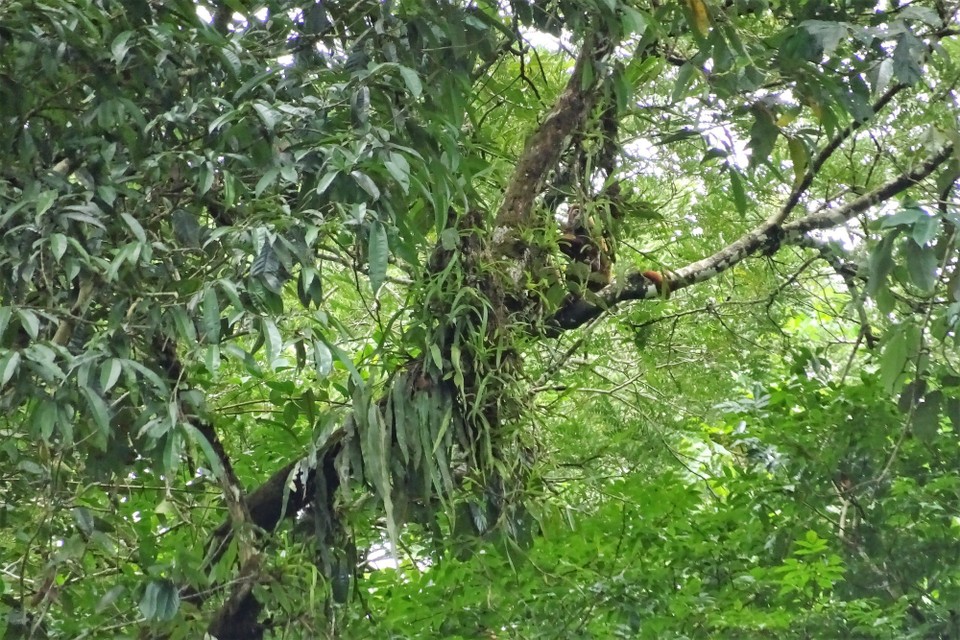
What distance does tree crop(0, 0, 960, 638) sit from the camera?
1776mm

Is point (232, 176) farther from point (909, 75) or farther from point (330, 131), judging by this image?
point (909, 75)

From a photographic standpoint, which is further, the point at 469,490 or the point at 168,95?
the point at 469,490

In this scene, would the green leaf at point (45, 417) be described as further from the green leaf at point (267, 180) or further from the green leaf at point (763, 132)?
the green leaf at point (763, 132)

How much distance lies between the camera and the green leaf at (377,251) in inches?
63.9

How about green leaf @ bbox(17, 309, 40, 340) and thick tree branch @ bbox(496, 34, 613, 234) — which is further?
thick tree branch @ bbox(496, 34, 613, 234)

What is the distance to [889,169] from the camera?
3.23 m

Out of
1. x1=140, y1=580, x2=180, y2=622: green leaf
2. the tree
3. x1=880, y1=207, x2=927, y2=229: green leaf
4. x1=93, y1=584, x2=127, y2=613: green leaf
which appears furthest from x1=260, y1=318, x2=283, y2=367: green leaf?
x1=880, y1=207, x2=927, y2=229: green leaf

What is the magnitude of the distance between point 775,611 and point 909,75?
4.79 feet

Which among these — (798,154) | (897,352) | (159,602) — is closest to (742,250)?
(798,154)

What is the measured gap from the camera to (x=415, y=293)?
2.38 m

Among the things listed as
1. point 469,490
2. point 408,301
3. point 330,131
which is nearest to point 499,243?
point 408,301

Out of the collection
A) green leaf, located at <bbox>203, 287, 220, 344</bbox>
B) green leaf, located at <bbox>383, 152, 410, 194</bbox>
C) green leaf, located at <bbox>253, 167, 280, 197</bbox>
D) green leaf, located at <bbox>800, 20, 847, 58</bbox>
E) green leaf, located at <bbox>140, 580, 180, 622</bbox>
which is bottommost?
green leaf, located at <bbox>140, 580, 180, 622</bbox>

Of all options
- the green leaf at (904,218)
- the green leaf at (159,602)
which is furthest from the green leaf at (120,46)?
the green leaf at (904,218)

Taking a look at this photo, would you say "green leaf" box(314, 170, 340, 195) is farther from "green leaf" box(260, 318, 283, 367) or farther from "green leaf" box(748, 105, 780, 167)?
"green leaf" box(748, 105, 780, 167)
